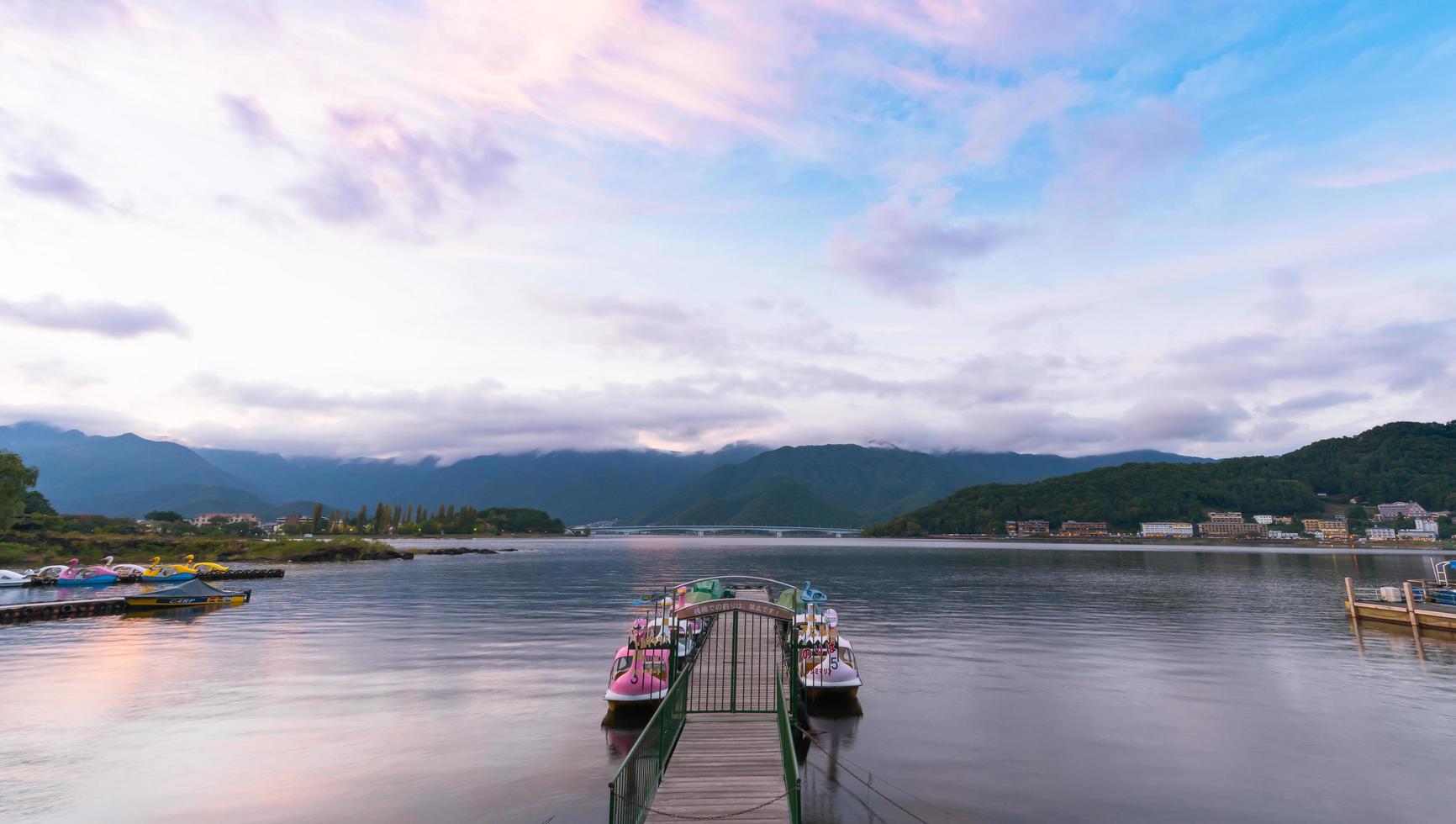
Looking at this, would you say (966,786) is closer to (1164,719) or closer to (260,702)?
(1164,719)

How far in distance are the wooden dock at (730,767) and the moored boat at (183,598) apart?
211 ft

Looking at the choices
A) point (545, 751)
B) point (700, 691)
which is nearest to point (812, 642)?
point (700, 691)

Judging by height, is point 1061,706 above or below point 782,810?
below

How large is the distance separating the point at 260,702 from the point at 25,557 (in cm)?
11356

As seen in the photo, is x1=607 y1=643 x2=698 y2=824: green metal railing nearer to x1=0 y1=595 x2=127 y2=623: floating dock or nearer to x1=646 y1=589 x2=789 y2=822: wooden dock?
x1=646 y1=589 x2=789 y2=822: wooden dock

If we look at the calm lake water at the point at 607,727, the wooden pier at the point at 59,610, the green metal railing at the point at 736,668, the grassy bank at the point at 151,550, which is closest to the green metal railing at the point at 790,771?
the green metal railing at the point at 736,668

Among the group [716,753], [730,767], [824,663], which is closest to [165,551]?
[824,663]

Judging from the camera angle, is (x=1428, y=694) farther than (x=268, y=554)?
No

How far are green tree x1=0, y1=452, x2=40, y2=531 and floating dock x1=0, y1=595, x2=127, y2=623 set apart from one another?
2754 inches

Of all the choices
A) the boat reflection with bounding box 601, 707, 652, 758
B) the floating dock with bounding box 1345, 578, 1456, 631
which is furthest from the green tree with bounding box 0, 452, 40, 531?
the floating dock with bounding box 1345, 578, 1456, 631

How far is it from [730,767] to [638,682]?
10616 mm

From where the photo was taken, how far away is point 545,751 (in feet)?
A: 74.6

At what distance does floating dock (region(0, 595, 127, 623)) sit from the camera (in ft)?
176

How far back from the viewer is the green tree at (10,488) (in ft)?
344
